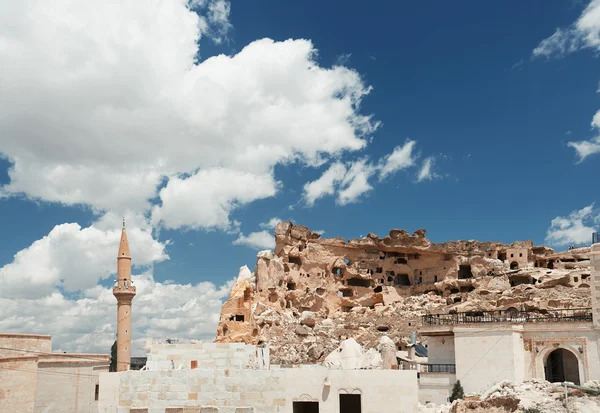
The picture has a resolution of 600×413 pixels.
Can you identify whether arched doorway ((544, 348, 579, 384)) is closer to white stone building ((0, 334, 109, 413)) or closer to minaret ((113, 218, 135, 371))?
white stone building ((0, 334, 109, 413))

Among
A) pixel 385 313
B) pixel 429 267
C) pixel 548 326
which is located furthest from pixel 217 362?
pixel 429 267

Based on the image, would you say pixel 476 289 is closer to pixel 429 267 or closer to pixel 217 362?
pixel 429 267

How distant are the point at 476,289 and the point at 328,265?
15.5 m

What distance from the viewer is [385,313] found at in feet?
189

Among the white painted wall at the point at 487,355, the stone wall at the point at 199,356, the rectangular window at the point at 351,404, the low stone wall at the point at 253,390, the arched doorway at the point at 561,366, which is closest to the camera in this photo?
the low stone wall at the point at 253,390

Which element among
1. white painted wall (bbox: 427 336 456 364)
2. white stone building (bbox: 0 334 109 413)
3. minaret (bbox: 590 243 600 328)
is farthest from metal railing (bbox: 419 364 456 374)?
white stone building (bbox: 0 334 109 413)

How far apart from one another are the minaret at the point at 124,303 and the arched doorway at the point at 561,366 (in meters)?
26.8

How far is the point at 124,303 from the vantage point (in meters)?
41.7

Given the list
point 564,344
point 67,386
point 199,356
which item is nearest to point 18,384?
point 67,386

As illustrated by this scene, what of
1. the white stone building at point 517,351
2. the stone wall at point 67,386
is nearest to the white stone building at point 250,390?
the stone wall at point 67,386

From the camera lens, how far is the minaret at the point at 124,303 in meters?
40.9

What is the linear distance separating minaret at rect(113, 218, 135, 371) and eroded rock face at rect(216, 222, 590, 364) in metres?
7.59

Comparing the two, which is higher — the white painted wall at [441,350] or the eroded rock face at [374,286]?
the eroded rock face at [374,286]

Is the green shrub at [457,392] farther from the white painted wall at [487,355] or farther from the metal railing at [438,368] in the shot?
the metal railing at [438,368]
